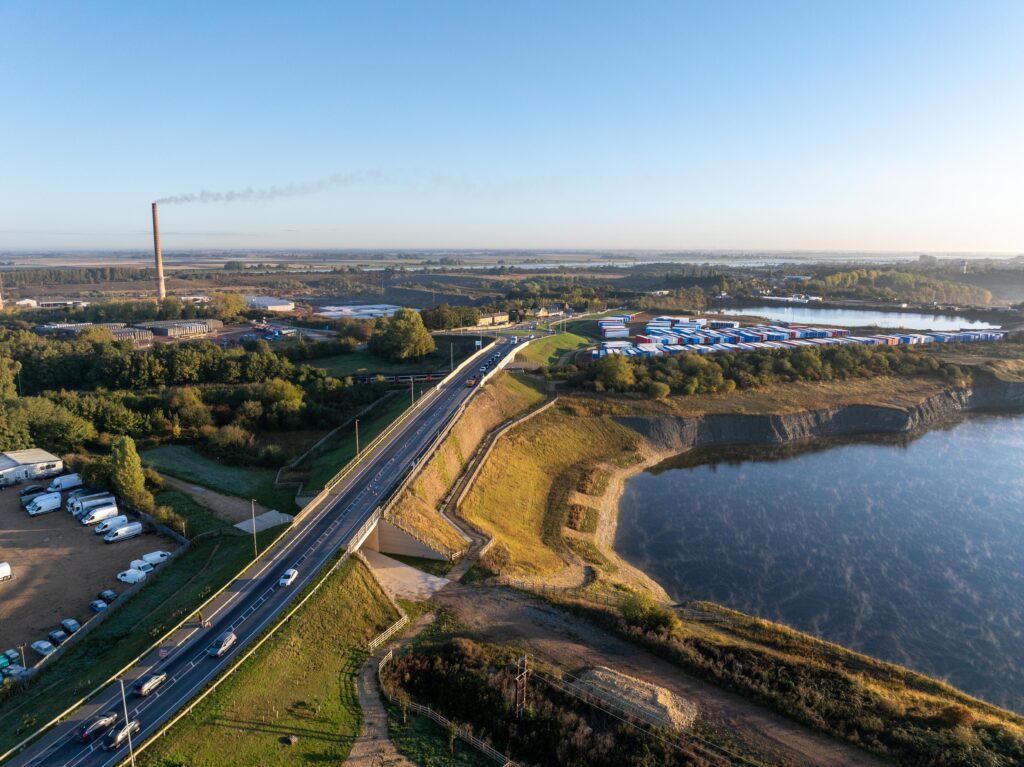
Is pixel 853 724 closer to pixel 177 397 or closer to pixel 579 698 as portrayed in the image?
pixel 579 698

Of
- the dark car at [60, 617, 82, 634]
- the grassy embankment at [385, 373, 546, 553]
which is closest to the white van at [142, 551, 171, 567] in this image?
the dark car at [60, 617, 82, 634]

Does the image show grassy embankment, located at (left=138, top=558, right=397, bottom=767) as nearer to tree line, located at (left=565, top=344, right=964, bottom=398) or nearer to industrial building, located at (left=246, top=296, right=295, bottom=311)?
tree line, located at (left=565, top=344, right=964, bottom=398)

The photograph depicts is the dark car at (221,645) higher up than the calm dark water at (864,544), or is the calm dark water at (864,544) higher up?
the dark car at (221,645)

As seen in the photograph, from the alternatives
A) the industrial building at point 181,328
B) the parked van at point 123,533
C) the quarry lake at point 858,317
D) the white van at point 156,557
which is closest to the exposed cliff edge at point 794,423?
the white van at point 156,557

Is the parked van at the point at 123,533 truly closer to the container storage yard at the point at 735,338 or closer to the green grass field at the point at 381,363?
the green grass field at the point at 381,363

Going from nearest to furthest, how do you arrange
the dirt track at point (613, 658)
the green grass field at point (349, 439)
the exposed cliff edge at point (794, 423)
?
the dirt track at point (613, 658)
the green grass field at point (349, 439)
the exposed cliff edge at point (794, 423)

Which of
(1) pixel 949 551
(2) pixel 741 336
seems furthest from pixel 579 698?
(2) pixel 741 336
